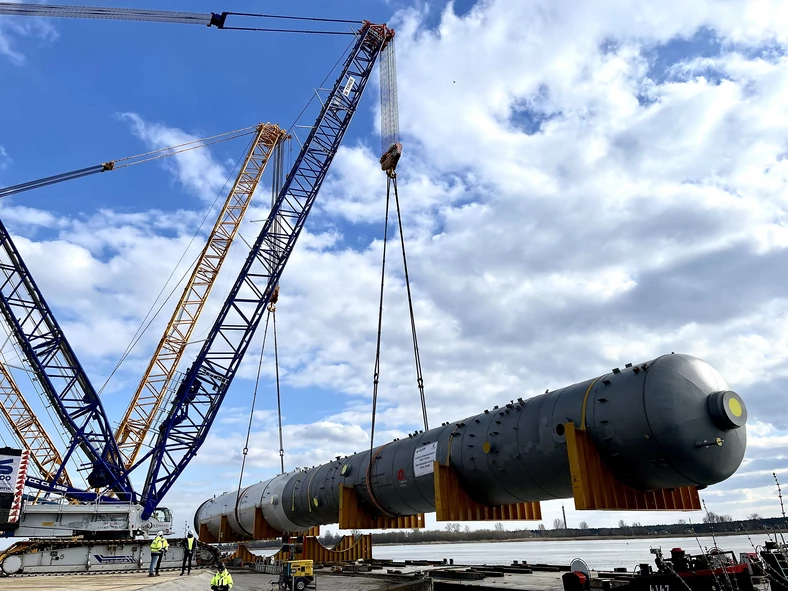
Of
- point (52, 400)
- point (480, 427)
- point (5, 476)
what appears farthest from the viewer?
point (52, 400)

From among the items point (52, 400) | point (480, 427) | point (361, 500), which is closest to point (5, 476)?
point (52, 400)

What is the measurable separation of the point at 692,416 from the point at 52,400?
1257 inches

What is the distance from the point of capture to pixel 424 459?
631 inches

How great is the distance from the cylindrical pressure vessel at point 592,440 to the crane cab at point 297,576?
2.87 metres

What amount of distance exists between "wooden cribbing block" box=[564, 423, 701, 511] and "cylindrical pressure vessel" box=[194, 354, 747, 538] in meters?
0.23

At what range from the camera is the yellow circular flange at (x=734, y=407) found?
10305 mm

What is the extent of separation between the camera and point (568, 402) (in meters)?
12.3

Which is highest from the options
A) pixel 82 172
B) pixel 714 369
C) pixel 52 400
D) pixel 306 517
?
pixel 82 172

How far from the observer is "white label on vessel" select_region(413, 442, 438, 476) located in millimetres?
15711

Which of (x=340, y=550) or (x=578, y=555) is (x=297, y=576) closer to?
(x=340, y=550)

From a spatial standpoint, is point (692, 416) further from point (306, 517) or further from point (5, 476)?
point (5, 476)

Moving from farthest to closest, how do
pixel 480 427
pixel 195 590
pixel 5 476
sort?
pixel 5 476
pixel 195 590
pixel 480 427

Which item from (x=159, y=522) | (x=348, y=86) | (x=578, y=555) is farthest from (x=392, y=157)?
(x=578, y=555)

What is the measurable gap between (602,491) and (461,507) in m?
4.52
